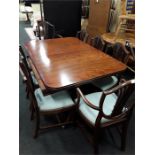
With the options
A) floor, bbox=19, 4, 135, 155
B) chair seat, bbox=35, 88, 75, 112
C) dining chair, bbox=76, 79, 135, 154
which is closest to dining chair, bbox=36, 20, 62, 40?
chair seat, bbox=35, 88, 75, 112

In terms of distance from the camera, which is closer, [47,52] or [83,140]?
[83,140]

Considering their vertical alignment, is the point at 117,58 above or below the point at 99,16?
below

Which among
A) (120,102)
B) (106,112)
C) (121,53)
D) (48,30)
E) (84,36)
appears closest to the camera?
(120,102)

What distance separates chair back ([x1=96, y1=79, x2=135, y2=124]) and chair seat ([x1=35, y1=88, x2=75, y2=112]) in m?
0.39

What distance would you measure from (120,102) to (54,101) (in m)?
0.64

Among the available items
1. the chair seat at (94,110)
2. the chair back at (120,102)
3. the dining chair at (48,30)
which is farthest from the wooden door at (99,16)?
the chair back at (120,102)

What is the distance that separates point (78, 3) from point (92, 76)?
9.82 feet

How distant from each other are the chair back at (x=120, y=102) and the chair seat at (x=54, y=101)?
15.4 inches

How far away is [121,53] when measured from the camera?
1874 mm

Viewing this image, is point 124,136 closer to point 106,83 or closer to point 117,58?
point 106,83

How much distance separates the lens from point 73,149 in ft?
5.19

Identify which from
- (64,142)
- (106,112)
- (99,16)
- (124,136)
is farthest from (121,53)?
(99,16)
